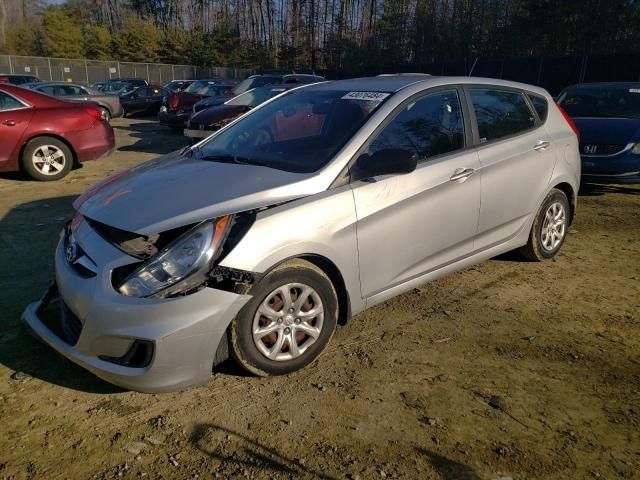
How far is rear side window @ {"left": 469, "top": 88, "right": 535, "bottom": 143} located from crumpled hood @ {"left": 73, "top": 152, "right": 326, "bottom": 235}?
1.72m

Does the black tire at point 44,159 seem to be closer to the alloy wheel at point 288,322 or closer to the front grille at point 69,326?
the front grille at point 69,326

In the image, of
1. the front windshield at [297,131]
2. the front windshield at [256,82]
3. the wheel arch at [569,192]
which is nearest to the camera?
the front windshield at [297,131]

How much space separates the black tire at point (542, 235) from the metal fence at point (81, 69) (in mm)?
37571

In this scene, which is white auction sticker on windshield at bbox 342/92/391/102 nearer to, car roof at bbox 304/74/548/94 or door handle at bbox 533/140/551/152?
car roof at bbox 304/74/548/94

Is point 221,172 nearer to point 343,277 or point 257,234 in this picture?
point 257,234

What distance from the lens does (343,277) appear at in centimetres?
306

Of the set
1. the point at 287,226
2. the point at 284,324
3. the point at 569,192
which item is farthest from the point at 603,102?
the point at 284,324

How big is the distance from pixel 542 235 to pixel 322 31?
188 feet

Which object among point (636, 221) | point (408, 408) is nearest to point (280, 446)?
point (408, 408)

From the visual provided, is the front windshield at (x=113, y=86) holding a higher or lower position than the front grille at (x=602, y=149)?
higher

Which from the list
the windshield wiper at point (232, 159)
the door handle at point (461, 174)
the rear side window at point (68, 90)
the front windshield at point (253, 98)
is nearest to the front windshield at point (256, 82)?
the front windshield at point (253, 98)

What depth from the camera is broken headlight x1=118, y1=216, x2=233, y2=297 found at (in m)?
2.54

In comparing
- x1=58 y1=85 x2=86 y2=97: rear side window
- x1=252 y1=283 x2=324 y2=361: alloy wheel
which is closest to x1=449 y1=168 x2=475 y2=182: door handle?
x1=252 y1=283 x2=324 y2=361: alloy wheel

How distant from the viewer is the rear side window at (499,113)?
4.02m
